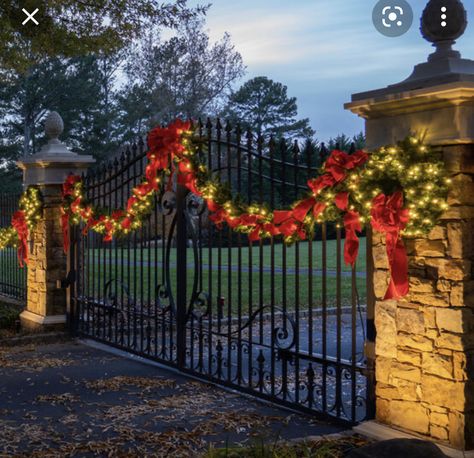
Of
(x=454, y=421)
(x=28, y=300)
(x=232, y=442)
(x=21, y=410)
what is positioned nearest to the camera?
(x=454, y=421)

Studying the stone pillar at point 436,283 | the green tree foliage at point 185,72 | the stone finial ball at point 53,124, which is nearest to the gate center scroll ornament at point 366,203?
the stone pillar at point 436,283

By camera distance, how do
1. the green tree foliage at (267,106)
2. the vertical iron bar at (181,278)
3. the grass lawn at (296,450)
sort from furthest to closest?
the green tree foliage at (267,106) < the vertical iron bar at (181,278) < the grass lawn at (296,450)

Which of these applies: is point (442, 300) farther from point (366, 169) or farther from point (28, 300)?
point (28, 300)

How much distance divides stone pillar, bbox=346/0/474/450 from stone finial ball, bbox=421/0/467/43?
1 centimetres

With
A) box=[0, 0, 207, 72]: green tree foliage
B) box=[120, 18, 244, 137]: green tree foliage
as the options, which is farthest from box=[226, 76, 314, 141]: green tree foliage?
box=[0, 0, 207, 72]: green tree foliage

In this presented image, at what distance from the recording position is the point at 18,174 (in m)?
40.1

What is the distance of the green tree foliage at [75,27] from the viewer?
12.9 meters

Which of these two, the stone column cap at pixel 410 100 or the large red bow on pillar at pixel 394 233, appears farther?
the large red bow on pillar at pixel 394 233

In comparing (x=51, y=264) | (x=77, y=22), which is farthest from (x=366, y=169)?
(x=77, y=22)

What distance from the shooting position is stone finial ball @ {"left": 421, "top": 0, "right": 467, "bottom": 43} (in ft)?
16.5

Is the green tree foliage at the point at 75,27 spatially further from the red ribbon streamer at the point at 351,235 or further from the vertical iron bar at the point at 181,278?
the red ribbon streamer at the point at 351,235

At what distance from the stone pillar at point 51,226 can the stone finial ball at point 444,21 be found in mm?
6309

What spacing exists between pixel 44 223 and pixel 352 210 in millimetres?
6456

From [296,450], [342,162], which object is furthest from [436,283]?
[296,450]
